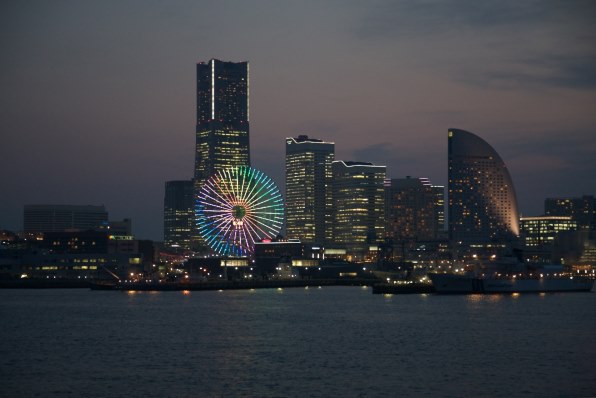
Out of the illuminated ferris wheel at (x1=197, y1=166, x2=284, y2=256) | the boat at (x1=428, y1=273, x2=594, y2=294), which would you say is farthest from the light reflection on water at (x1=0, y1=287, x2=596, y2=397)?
the illuminated ferris wheel at (x1=197, y1=166, x2=284, y2=256)

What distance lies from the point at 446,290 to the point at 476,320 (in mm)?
59753

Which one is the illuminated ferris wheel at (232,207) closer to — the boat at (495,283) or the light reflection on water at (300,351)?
the boat at (495,283)

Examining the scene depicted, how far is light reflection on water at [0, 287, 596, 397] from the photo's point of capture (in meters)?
55.0

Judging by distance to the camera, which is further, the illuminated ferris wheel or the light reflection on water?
the illuminated ferris wheel

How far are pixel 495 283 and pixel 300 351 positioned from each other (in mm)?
88241

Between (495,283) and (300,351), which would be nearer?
(300,351)

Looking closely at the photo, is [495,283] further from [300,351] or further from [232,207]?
[300,351]

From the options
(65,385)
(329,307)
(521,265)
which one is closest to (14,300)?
(329,307)

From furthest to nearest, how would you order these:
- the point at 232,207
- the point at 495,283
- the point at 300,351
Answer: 1. the point at 232,207
2. the point at 495,283
3. the point at 300,351

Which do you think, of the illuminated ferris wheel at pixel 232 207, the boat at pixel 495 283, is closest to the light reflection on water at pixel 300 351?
the boat at pixel 495 283

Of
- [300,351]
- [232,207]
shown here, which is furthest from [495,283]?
[300,351]

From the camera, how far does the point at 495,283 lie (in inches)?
6093

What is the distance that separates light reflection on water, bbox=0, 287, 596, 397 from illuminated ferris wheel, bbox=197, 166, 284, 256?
2137 inches

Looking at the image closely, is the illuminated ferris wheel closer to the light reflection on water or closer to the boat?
the boat
